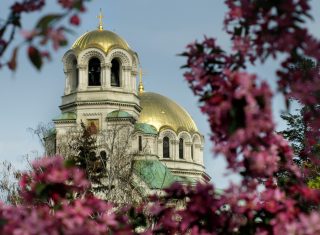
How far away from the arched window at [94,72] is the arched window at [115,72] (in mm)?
1010

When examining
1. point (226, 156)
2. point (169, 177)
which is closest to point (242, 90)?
point (226, 156)

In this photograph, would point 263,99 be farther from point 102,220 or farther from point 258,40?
point 102,220

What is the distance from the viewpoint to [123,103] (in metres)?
54.2

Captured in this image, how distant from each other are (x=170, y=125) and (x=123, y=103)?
1408 cm

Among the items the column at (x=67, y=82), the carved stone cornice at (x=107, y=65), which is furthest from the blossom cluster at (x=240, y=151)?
the column at (x=67, y=82)

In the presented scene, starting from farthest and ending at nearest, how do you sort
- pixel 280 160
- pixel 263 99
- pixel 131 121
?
1. pixel 131 121
2. pixel 280 160
3. pixel 263 99

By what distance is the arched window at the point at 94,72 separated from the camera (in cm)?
5497

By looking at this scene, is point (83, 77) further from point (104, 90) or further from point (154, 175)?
point (154, 175)

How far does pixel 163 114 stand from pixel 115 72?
44.1 ft

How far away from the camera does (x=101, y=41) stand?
2160 inches

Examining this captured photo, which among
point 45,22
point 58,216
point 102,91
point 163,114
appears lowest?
point 58,216

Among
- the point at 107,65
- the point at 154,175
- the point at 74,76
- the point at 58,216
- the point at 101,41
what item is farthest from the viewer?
the point at 74,76

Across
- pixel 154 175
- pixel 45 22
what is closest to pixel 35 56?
pixel 45 22

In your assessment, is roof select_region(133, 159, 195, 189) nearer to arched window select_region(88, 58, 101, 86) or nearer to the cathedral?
the cathedral
